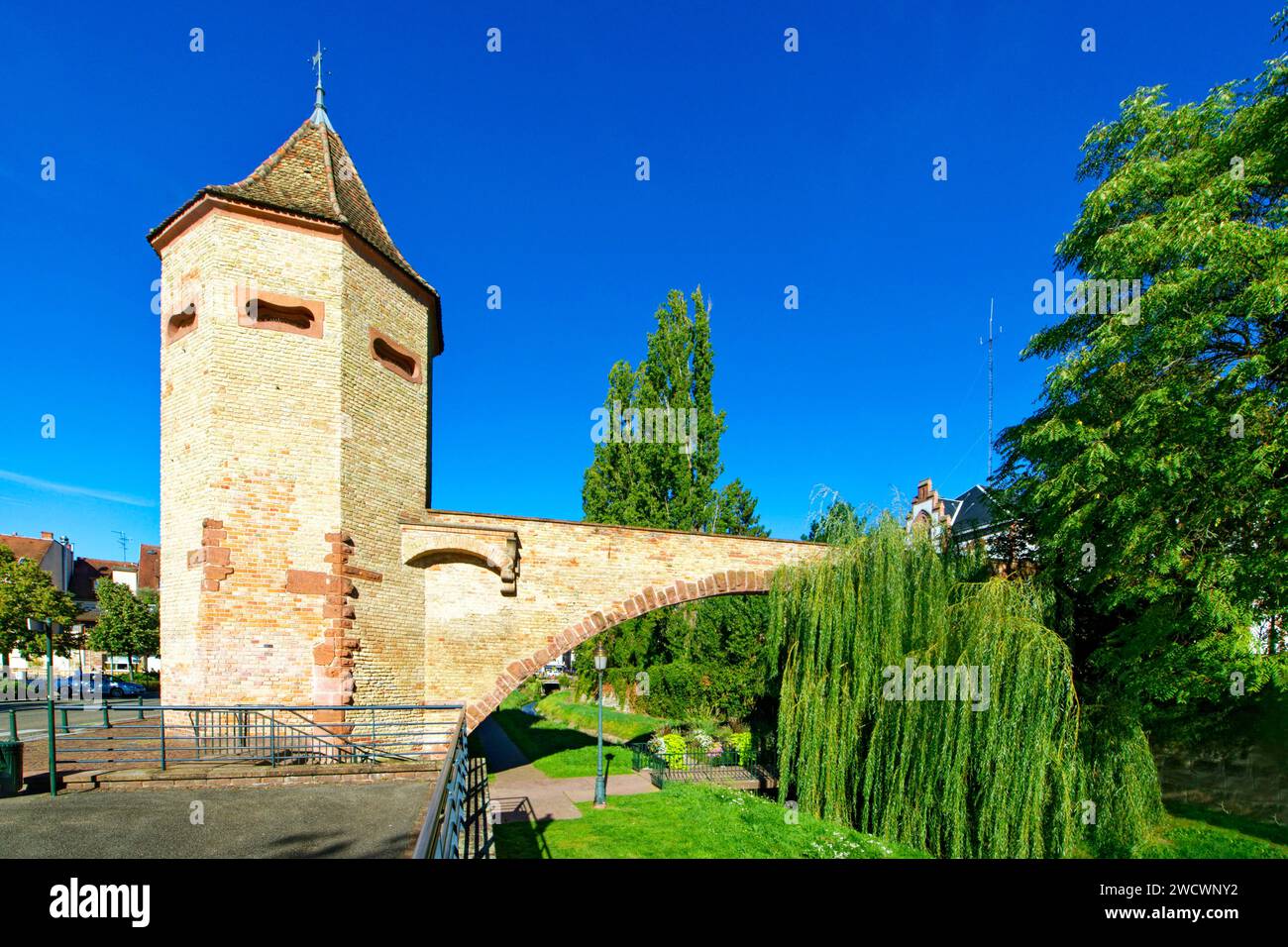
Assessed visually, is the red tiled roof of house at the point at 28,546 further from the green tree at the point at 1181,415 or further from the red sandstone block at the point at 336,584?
the green tree at the point at 1181,415

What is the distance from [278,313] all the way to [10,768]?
286 inches

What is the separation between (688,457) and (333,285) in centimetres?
1586

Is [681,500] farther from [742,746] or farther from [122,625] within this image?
[122,625]

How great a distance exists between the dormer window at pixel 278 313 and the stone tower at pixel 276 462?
2 centimetres

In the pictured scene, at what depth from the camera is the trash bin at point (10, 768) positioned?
7.38 m

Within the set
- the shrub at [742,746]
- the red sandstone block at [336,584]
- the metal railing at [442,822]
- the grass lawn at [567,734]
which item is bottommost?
the grass lawn at [567,734]

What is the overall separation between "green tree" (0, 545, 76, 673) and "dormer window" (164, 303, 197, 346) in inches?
857

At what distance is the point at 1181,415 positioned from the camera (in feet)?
26.5

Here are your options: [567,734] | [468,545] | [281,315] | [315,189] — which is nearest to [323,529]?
[468,545]

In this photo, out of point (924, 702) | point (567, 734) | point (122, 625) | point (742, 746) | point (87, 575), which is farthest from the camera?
point (87, 575)

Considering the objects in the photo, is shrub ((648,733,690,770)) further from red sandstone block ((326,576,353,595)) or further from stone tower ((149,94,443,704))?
red sandstone block ((326,576,353,595))

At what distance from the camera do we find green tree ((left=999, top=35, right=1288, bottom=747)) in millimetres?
7781

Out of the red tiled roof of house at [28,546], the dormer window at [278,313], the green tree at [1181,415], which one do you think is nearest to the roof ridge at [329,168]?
the dormer window at [278,313]
